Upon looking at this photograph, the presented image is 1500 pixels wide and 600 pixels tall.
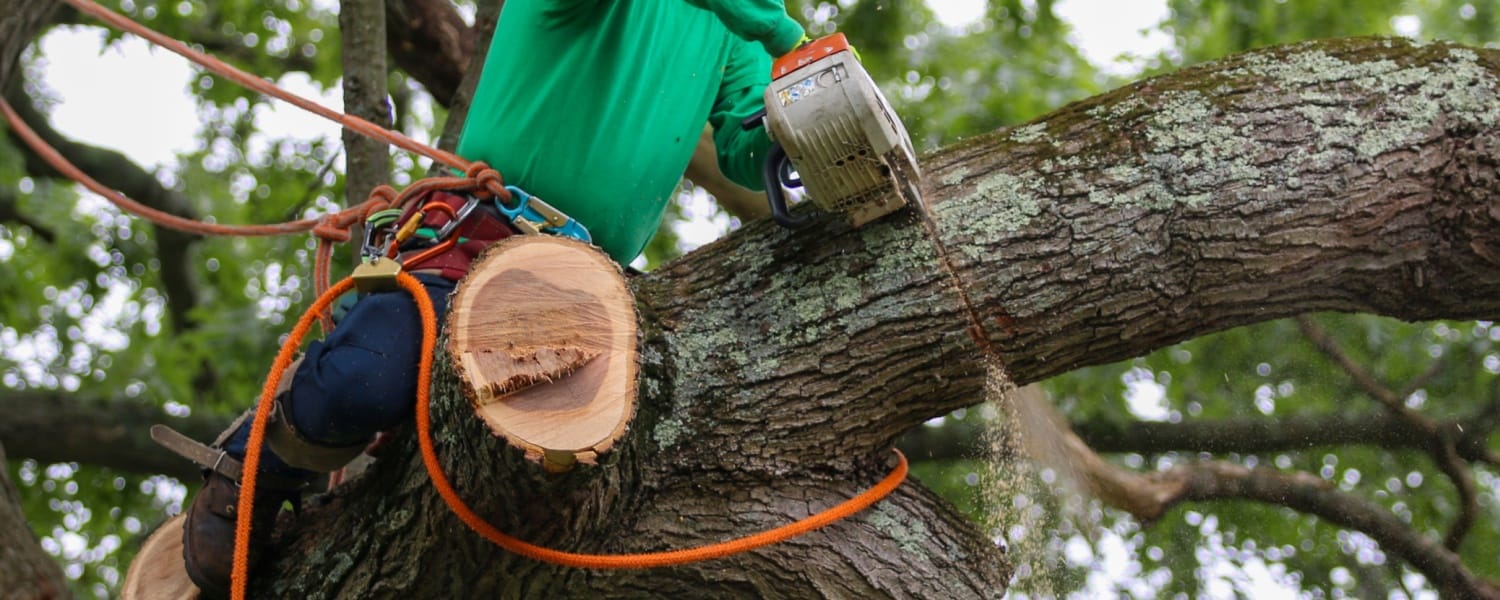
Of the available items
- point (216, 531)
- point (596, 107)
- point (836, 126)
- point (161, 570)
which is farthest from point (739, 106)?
point (161, 570)

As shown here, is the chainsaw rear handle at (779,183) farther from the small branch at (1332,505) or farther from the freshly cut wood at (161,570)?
the small branch at (1332,505)

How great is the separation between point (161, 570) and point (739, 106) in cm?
147

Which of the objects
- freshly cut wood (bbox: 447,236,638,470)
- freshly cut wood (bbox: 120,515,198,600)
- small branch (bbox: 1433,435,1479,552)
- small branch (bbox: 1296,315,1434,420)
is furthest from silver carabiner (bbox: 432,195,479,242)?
small branch (bbox: 1433,435,1479,552)

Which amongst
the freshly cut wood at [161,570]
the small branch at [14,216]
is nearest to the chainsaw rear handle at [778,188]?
the freshly cut wood at [161,570]

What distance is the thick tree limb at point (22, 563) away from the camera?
2.81 meters

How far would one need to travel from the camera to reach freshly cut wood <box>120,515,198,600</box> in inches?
91.9

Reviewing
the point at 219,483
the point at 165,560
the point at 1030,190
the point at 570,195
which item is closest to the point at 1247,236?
the point at 1030,190

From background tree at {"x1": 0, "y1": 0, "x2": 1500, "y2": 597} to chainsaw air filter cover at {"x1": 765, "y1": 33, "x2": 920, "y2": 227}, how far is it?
955mm

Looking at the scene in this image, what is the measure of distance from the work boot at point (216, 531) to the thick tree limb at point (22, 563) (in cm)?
81

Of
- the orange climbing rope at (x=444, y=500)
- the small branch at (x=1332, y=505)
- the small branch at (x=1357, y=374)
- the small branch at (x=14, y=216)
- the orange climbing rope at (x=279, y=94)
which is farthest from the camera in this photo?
the small branch at (x=14, y=216)

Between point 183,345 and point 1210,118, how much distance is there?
17.4ft

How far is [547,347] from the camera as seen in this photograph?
1795mm

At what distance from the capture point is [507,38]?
2.57 metres

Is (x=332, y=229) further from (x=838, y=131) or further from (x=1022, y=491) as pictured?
(x=1022, y=491)
